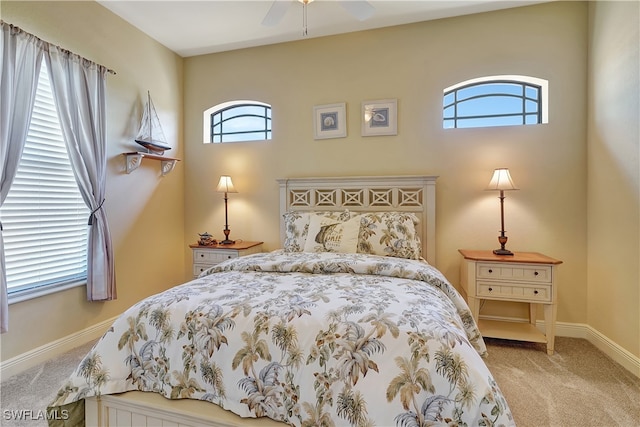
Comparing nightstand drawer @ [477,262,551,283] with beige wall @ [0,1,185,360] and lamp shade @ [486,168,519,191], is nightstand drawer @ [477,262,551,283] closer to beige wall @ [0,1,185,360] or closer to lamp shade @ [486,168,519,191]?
lamp shade @ [486,168,519,191]

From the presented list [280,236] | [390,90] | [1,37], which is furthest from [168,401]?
[390,90]

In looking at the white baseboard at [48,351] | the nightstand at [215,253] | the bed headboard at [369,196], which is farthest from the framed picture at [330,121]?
the white baseboard at [48,351]

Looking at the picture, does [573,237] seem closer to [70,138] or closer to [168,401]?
[168,401]

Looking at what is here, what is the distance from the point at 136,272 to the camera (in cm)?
323

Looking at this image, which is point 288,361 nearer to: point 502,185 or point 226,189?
point 502,185

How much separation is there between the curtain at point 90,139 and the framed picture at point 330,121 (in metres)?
2.03

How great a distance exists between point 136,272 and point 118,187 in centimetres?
91

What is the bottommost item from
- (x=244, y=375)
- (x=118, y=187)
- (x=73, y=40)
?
(x=244, y=375)

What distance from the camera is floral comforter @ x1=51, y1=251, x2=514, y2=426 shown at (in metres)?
1.09

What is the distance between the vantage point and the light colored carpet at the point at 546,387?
1725mm

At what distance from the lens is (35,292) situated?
2.32 meters

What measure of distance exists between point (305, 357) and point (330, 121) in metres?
2.67

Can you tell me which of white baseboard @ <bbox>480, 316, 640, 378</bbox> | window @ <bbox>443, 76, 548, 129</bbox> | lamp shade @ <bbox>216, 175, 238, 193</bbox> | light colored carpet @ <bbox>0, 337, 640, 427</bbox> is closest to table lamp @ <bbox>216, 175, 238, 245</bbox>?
lamp shade @ <bbox>216, 175, 238, 193</bbox>

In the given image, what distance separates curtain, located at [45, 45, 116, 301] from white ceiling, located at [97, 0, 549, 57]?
2.50 feet
